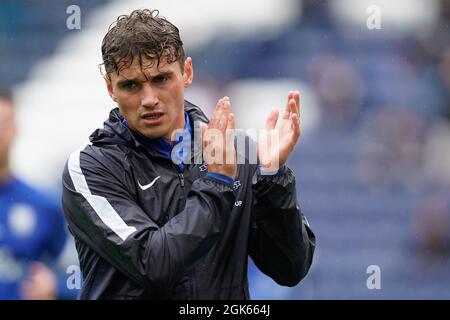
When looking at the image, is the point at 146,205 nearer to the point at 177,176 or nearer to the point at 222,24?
the point at 177,176

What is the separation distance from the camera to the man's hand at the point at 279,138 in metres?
2.36

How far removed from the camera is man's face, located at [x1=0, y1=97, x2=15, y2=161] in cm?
459

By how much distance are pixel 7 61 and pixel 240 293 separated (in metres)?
3.29

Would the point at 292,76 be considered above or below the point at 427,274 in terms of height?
above

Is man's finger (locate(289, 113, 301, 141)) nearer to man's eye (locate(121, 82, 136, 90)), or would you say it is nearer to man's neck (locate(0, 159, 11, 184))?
man's eye (locate(121, 82, 136, 90))

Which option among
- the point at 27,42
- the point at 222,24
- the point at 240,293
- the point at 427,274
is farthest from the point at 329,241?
the point at 240,293

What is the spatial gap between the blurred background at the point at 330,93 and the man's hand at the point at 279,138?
2.62 metres

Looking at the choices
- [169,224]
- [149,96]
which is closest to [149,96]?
[149,96]

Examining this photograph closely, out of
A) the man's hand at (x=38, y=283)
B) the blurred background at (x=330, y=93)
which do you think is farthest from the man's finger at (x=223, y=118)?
the blurred background at (x=330, y=93)

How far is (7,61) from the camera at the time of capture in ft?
17.3

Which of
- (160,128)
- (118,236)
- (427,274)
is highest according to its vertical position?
(160,128)

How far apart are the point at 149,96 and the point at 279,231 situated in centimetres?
47

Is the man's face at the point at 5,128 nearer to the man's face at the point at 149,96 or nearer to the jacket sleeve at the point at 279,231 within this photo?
the man's face at the point at 149,96

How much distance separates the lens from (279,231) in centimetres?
236
